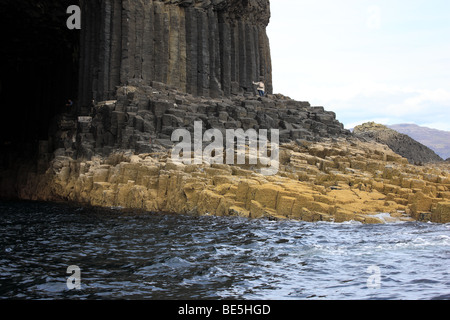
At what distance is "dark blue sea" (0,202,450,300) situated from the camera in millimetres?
10117

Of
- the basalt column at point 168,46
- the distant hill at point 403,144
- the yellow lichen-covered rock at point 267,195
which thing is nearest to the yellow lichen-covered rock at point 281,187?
the yellow lichen-covered rock at point 267,195

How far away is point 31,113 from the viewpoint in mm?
47469

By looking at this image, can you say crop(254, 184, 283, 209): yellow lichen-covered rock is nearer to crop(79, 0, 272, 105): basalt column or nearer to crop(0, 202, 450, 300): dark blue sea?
crop(0, 202, 450, 300): dark blue sea

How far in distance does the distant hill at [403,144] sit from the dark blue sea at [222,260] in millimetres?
29519

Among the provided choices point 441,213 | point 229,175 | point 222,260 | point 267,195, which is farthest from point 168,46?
point 222,260

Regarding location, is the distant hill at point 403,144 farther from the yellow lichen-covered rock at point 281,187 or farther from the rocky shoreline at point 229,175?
→ the yellow lichen-covered rock at point 281,187

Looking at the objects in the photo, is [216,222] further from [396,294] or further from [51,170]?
[51,170]

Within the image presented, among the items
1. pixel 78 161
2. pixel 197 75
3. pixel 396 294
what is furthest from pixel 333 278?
pixel 197 75

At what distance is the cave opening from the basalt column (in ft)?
19.2

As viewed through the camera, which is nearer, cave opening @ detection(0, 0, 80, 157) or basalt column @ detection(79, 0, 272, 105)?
basalt column @ detection(79, 0, 272, 105)

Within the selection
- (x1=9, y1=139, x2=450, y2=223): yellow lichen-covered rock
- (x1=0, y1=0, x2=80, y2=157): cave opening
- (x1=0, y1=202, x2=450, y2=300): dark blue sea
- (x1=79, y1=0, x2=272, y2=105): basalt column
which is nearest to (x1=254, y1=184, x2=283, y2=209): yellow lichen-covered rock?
(x1=9, y1=139, x2=450, y2=223): yellow lichen-covered rock

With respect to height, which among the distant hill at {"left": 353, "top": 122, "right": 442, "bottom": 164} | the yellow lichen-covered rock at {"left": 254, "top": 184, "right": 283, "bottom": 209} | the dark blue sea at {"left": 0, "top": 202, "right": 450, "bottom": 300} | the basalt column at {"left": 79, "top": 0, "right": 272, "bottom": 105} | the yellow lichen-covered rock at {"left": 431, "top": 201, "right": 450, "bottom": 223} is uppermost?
the basalt column at {"left": 79, "top": 0, "right": 272, "bottom": 105}

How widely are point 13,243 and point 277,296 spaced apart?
9702mm

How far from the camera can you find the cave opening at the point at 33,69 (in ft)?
129
